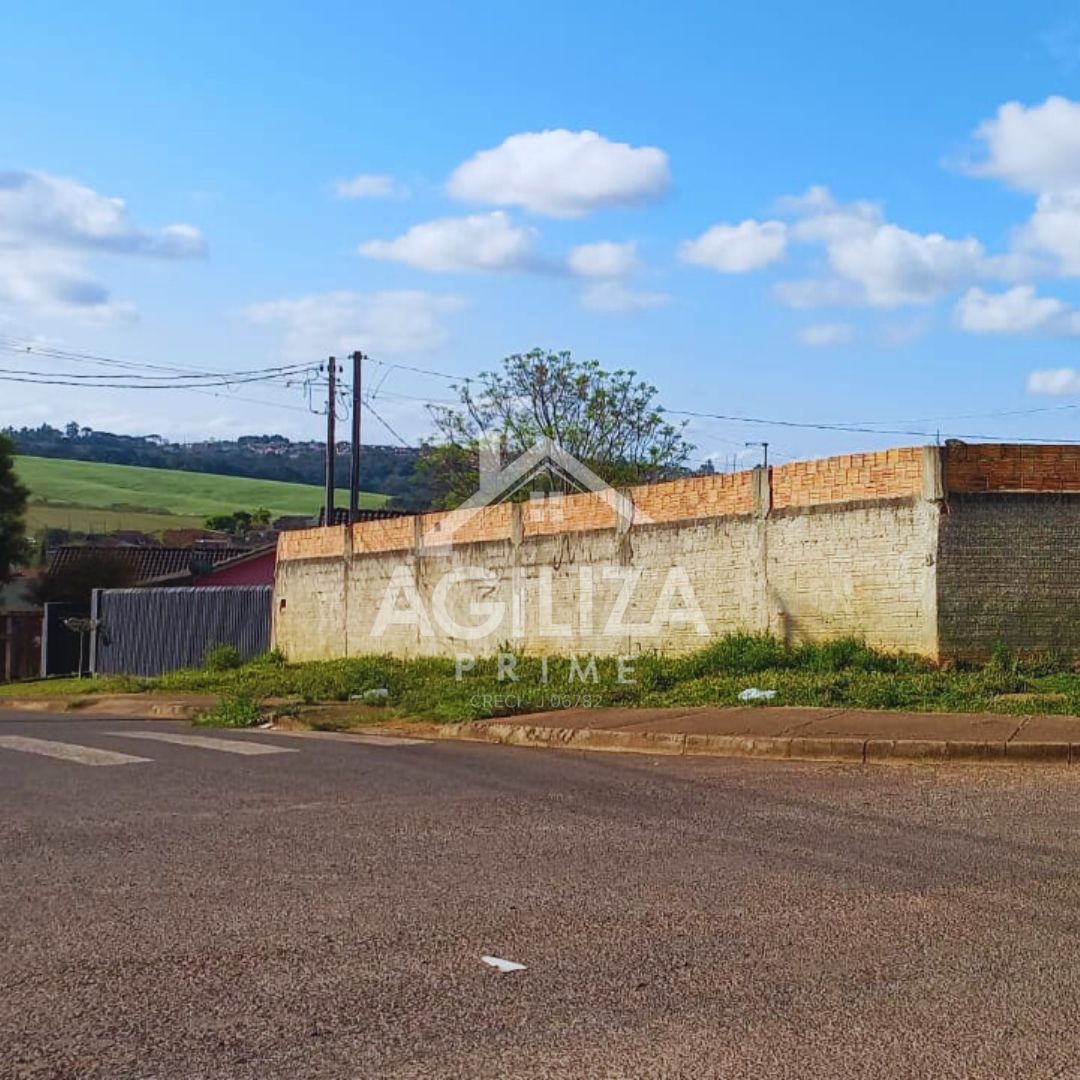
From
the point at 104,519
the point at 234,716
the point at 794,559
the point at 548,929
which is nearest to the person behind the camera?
the point at 548,929

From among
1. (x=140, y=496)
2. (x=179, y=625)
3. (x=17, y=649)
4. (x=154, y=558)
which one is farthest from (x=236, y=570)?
(x=140, y=496)

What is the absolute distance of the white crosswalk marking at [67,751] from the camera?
1265 centimetres

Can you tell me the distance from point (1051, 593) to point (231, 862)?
10575 mm

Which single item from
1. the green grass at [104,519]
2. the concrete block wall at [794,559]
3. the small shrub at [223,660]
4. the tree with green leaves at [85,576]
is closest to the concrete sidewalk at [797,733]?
the concrete block wall at [794,559]

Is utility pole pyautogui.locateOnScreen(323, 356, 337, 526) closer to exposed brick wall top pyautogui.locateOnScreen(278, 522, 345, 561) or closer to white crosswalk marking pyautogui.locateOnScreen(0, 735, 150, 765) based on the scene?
exposed brick wall top pyautogui.locateOnScreen(278, 522, 345, 561)

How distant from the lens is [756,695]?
49.0 feet

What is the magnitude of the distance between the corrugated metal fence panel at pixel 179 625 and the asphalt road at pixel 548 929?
1877 centimetres

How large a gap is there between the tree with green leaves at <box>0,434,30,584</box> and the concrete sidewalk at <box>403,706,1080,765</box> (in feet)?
124

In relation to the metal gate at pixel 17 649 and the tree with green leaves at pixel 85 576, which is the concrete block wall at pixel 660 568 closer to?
the metal gate at pixel 17 649

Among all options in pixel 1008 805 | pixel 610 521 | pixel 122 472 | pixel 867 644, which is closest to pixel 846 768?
pixel 1008 805

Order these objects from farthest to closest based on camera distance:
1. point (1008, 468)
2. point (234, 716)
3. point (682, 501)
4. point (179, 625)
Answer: point (179, 625) → point (682, 501) → point (234, 716) → point (1008, 468)

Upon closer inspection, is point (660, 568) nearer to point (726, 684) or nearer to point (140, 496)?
point (726, 684)

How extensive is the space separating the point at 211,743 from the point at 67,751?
142cm

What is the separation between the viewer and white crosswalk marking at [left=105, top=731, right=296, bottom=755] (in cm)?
1346
